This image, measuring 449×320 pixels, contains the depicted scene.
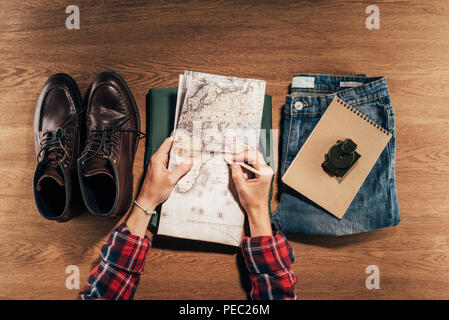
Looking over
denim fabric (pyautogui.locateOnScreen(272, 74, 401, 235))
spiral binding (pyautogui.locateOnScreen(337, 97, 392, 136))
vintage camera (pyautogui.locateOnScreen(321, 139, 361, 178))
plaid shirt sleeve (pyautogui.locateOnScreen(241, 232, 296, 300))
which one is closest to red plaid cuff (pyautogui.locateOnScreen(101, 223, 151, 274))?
plaid shirt sleeve (pyautogui.locateOnScreen(241, 232, 296, 300))

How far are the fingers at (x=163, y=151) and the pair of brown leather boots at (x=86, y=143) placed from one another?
0.10 m

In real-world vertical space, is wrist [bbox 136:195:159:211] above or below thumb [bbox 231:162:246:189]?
below

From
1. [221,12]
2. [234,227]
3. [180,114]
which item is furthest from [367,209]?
[221,12]

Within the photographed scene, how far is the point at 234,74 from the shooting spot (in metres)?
0.74

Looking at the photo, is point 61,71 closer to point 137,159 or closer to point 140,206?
point 137,159

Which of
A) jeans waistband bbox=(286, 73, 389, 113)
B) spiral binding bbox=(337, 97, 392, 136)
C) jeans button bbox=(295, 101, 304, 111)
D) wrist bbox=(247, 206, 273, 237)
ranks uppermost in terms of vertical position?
jeans waistband bbox=(286, 73, 389, 113)

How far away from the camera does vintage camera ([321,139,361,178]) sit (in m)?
0.65

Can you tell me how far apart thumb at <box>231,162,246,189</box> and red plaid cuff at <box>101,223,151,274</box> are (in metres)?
0.31

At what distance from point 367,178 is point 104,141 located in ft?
2.54

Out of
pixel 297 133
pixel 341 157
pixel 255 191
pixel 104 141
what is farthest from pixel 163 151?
pixel 341 157

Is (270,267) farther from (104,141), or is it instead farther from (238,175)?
(104,141)

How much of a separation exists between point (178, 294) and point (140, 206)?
302mm

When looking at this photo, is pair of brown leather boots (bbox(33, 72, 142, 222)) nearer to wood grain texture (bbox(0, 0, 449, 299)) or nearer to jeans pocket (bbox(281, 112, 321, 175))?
wood grain texture (bbox(0, 0, 449, 299))

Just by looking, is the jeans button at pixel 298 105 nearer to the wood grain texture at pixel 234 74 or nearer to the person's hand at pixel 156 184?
the wood grain texture at pixel 234 74
